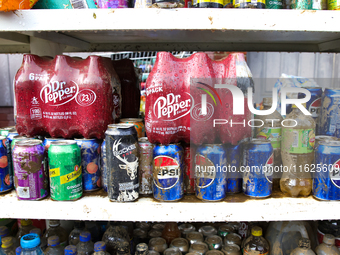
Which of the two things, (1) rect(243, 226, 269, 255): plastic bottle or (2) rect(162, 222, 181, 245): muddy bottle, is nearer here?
(1) rect(243, 226, 269, 255): plastic bottle

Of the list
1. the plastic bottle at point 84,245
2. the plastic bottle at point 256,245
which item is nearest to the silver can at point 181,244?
the plastic bottle at point 256,245

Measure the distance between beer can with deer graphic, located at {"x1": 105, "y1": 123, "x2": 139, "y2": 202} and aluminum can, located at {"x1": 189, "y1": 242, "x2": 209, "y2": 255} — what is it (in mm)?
416

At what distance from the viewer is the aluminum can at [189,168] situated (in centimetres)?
92

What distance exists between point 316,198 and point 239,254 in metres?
A: 0.42

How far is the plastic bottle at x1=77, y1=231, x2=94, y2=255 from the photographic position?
103cm

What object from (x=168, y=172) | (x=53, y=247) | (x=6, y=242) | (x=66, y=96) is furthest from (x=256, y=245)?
(x=6, y=242)

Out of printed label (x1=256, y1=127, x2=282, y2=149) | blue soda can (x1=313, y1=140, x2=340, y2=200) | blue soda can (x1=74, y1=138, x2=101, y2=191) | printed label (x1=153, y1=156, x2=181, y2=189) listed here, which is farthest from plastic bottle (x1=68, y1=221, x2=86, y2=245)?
blue soda can (x1=313, y1=140, x2=340, y2=200)

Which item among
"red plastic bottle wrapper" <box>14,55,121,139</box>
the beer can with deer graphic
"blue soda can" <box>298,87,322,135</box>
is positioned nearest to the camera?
the beer can with deer graphic

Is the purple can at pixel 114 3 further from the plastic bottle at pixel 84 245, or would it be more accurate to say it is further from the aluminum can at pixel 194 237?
the aluminum can at pixel 194 237

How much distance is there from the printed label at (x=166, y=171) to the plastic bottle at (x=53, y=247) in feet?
1.79

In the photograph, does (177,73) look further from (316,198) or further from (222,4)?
(316,198)

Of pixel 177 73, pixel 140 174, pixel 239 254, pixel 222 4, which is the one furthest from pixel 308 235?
pixel 222 4

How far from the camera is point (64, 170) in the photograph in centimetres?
86

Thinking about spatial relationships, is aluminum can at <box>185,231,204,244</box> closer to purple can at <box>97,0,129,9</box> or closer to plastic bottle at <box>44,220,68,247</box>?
plastic bottle at <box>44,220,68,247</box>
